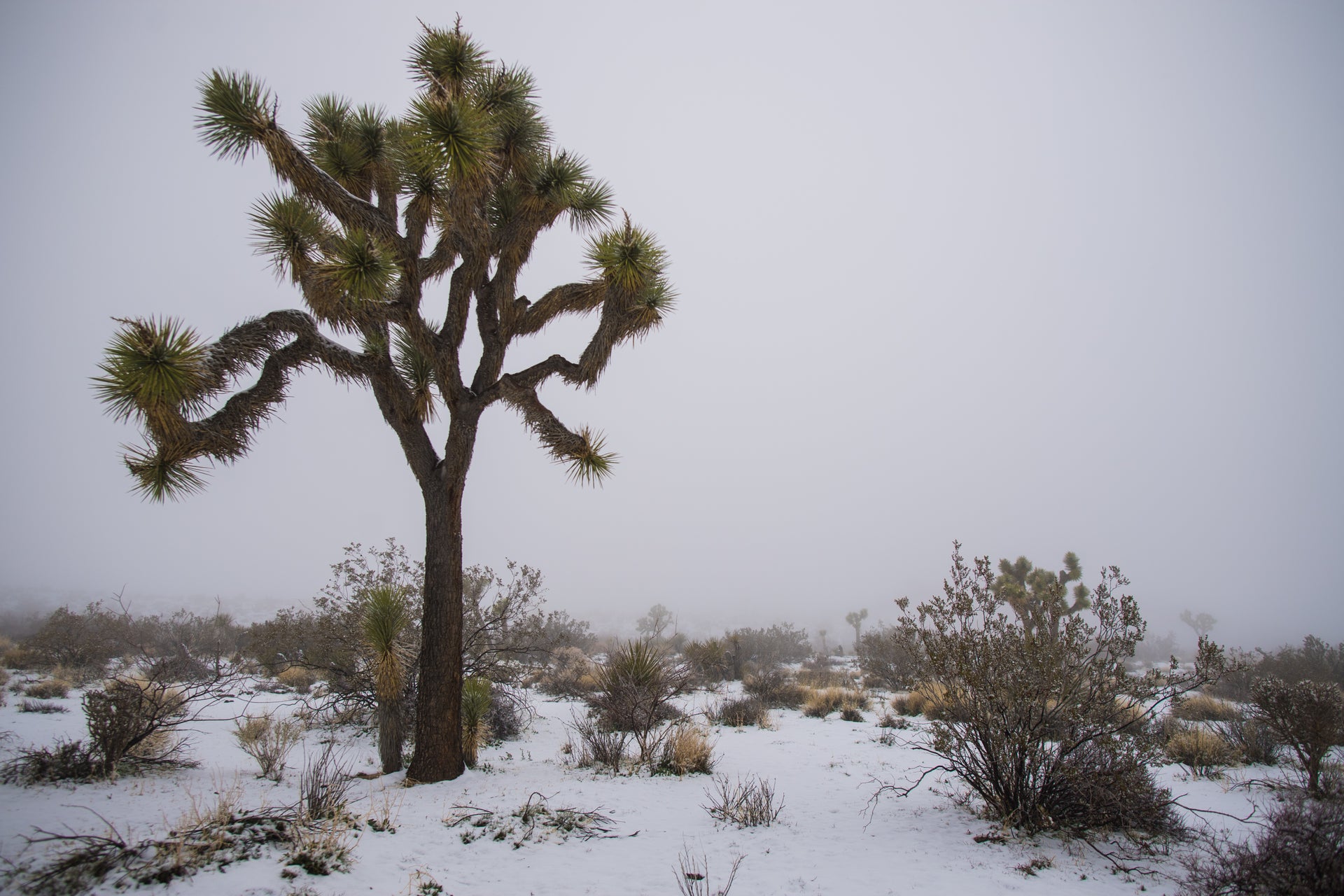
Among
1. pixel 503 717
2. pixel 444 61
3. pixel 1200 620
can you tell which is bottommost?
pixel 1200 620

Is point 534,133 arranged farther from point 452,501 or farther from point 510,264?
point 452,501

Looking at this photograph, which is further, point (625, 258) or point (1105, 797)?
point (625, 258)

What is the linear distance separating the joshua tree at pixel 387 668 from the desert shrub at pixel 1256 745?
A: 11.0 meters

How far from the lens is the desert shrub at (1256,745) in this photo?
7.36 m

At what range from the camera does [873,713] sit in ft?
38.4

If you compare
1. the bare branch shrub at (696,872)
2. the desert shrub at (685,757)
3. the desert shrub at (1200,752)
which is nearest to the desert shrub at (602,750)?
the desert shrub at (685,757)

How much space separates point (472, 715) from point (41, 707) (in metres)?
6.91

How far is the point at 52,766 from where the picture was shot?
4559mm

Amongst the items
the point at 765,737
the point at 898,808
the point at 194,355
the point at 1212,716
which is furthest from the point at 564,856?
the point at 1212,716

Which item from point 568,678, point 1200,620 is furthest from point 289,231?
point 1200,620

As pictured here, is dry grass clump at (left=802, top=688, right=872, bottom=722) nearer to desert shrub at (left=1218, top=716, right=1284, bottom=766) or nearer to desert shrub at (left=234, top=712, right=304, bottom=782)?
desert shrub at (left=1218, top=716, right=1284, bottom=766)

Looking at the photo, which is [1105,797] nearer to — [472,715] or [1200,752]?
[1200,752]

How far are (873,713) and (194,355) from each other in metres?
12.9

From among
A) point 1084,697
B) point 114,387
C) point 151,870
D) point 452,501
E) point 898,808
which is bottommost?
point 898,808
